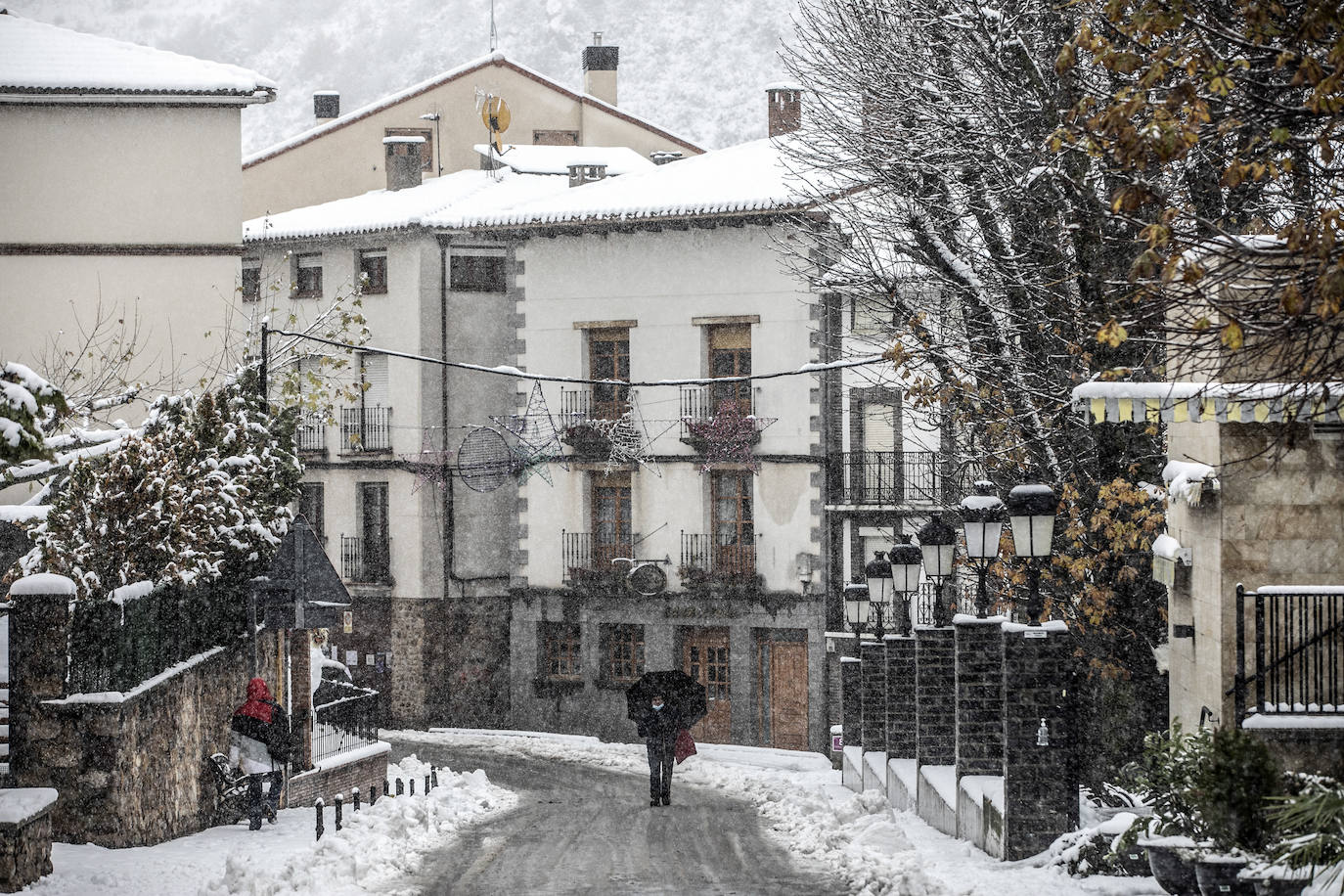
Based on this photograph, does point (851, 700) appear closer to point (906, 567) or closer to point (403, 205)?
point (906, 567)

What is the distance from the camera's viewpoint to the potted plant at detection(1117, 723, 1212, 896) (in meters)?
9.53

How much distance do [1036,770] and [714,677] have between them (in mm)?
21955

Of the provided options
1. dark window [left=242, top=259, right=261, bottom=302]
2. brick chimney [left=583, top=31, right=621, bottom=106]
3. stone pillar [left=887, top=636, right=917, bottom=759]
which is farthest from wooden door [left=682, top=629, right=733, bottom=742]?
brick chimney [left=583, top=31, right=621, bottom=106]

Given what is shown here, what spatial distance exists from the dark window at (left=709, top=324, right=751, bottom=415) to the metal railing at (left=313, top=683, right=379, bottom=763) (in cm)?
1315

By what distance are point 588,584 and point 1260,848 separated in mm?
26076

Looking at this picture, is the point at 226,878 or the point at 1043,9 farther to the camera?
the point at 1043,9

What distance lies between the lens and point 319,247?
36812mm

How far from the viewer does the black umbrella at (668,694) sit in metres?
19.5

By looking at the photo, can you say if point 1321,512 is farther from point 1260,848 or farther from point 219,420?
point 219,420

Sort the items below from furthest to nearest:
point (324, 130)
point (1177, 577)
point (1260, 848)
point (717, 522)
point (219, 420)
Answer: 1. point (324, 130)
2. point (717, 522)
3. point (219, 420)
4. point (1177, 577)
5. point (1260, 848)

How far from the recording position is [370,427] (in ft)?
119

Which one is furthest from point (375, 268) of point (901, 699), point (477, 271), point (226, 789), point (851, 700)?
point (226, 789)

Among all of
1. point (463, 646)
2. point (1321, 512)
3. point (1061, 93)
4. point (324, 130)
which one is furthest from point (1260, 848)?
point (324, 130)

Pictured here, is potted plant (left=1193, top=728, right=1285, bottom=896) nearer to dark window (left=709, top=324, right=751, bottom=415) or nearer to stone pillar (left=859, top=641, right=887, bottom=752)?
stone pillar (left=859, top=641, right=887, bottom=752)
